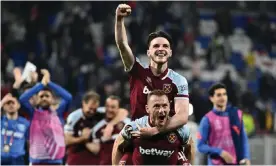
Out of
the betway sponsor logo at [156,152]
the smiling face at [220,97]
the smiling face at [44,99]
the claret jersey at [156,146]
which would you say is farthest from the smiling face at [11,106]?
the betway sponsor logo at [156,152]

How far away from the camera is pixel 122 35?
627cm

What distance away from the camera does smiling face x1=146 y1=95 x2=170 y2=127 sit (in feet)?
19.9

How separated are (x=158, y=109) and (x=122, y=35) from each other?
2.32ft

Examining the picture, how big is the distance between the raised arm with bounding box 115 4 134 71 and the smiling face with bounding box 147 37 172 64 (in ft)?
0.68

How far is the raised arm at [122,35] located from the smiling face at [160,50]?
21cm

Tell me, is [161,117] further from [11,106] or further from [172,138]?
[11,106]

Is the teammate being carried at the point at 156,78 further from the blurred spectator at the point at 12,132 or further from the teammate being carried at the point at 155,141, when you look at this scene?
the blurred spectator at the point at 12,132

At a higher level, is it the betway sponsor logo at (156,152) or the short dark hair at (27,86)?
the short dark hair at (27,86)

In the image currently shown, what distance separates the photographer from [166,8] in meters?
19.0

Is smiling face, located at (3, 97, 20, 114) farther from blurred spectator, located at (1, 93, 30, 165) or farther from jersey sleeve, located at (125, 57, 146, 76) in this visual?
jersey sleeve, located at (125, 57, 146, 76)

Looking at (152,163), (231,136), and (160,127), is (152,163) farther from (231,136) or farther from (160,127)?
(231,136)

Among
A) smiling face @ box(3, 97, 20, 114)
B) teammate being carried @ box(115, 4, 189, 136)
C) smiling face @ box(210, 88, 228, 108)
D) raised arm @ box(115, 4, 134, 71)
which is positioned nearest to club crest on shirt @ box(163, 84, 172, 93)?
teammate being carried @ box(115, 4, 189, 136)

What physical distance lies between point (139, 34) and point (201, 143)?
799 cm

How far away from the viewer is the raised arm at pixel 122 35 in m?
6.11
